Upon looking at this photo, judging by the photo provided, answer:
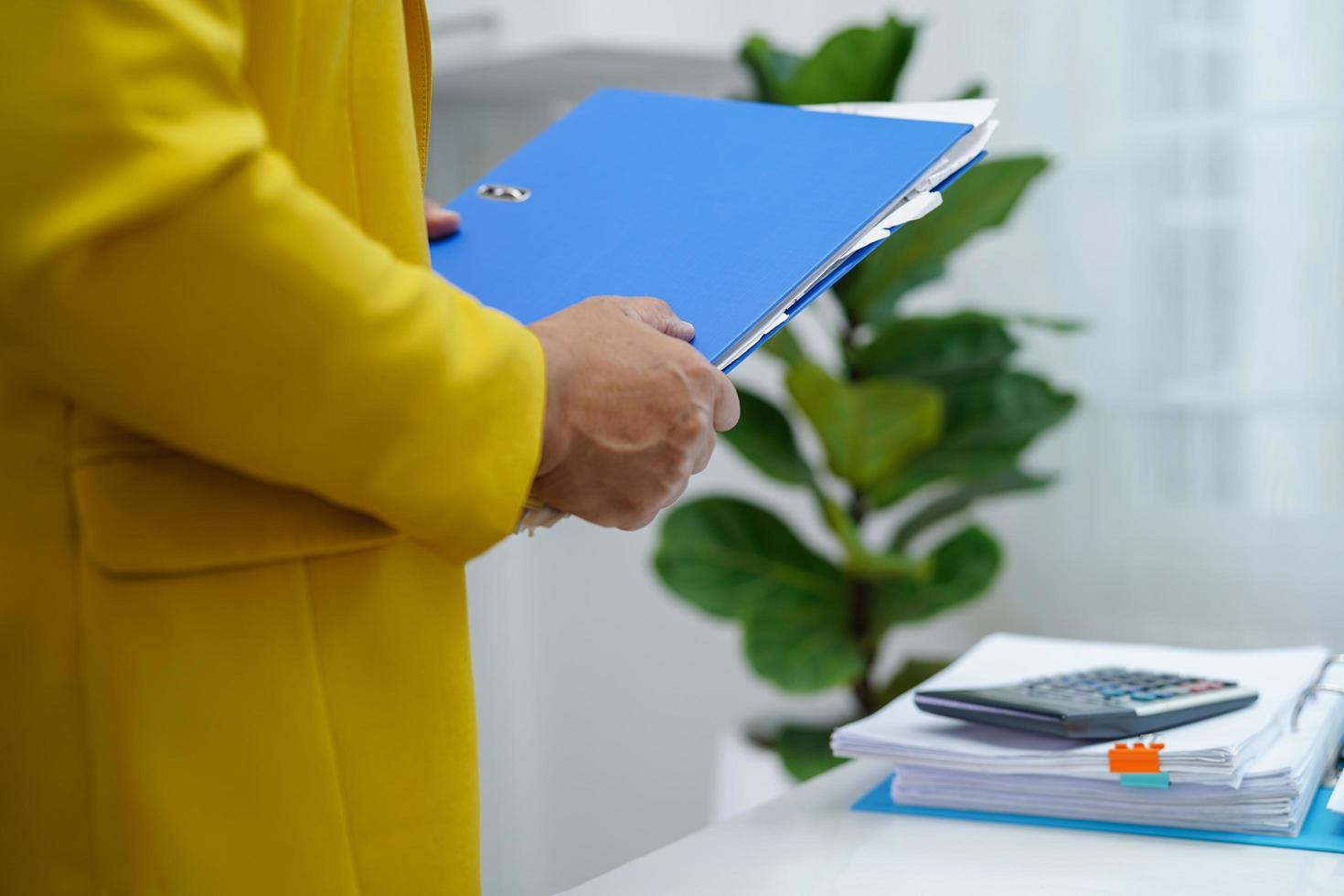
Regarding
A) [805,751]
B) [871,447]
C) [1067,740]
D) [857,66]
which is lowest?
[805,751]

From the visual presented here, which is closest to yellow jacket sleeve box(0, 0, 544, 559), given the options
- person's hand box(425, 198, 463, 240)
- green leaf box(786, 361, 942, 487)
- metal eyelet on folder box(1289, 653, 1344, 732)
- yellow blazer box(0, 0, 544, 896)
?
yellow blazer box(0, 0, 544, 896)

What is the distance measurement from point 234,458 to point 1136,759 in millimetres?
467

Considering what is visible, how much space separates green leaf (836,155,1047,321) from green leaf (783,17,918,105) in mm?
143

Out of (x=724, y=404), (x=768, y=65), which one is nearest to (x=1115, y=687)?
(x=724, y=404)

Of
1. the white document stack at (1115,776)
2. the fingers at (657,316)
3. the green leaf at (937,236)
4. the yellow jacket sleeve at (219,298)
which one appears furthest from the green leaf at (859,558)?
the yellow jacket sleeve at (219,298)

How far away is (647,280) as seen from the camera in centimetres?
60

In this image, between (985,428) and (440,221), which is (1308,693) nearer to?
(440,221)

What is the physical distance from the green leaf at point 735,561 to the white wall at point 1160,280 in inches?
12.4

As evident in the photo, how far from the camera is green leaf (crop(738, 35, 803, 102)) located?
1.55 m

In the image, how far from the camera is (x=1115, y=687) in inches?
30.0

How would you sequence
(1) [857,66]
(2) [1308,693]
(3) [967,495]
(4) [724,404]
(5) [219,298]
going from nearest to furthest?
(5) [219,298] < (4) [724,404] < (2) [1308,693] < (1) [857,66] < (3) [967,495]

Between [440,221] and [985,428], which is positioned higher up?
[440,221]

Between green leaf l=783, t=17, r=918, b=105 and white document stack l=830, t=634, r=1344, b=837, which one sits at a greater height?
green leaf l=783, t=17, r=918, b=105

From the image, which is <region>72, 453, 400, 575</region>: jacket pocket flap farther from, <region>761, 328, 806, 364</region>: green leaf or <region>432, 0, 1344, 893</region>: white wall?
<region>432, 0, 1344, 893</region>: white wall
